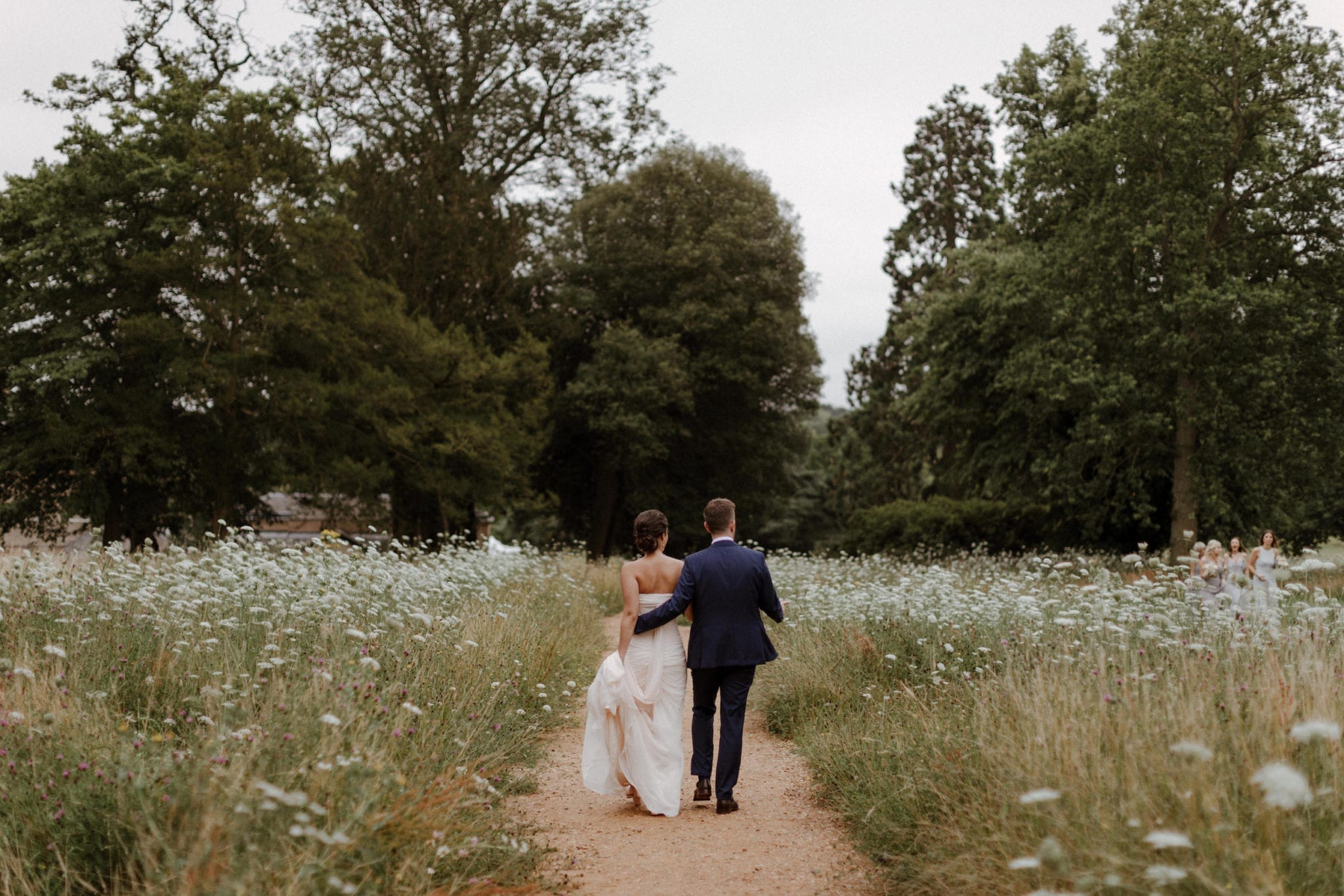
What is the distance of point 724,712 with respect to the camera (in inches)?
282

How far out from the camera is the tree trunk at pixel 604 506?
3812cm

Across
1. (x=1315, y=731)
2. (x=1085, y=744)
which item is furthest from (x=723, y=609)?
(x=1315, y=731)

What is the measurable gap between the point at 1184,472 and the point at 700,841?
804 inches

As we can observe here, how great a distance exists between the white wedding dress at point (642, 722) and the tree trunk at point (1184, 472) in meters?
18.7

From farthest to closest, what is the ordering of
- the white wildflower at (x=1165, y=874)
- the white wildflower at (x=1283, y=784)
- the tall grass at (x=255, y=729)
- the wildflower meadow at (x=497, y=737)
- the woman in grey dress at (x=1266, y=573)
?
the woman in grey dress at (x=1266, y=573)
the tall grass at (x=255, y=729)
the wildflower meadow at (x=497, y=737)
the white wildflower at (x=1165, y=874)
the white wildflower at (x=1283, y=784)

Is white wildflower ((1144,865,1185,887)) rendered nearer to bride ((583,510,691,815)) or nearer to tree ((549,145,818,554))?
bride ((583,510,691,815))

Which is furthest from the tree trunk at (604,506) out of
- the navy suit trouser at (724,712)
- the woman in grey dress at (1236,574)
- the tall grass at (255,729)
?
the navy suit trouser at (724,712)

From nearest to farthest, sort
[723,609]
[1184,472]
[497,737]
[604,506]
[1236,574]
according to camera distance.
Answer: [723,609]
[497,737]
[1236,574]
[1184,472]
[604,506]

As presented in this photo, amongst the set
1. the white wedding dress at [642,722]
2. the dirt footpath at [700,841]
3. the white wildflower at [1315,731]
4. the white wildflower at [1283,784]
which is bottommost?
the dirt footpath at [700,841]

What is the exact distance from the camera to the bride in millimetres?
7082

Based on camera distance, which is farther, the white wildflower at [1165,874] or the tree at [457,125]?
the tree at [457,125]

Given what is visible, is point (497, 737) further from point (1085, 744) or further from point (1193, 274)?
point (1193, 274)

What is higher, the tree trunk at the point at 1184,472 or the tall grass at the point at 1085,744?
the tree trunk at the point at 1184,472

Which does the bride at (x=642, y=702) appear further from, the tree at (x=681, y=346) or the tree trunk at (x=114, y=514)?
the tree at (x=681, y=346)
